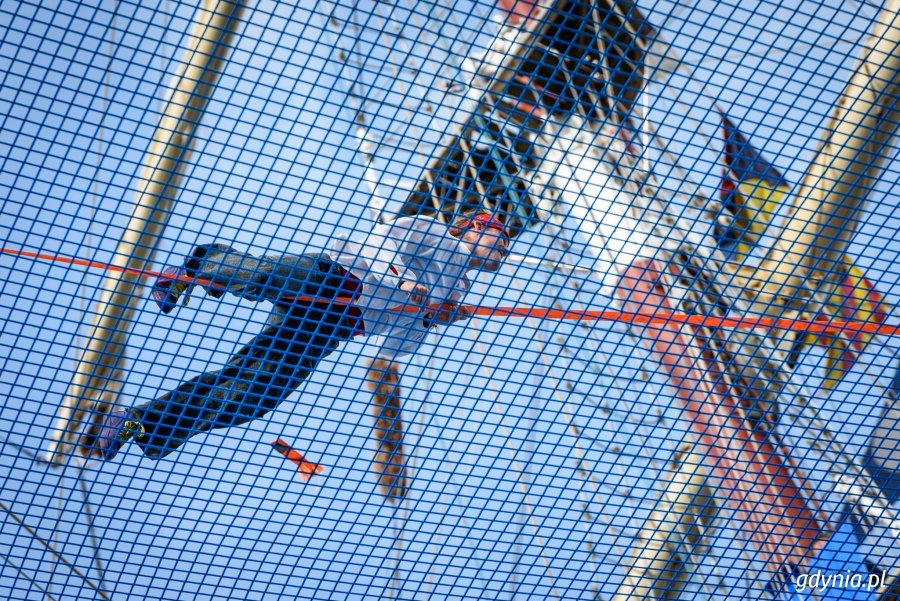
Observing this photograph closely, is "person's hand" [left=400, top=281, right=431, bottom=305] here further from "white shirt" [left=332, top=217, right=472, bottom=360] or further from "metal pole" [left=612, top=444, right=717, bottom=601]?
"metal pole" [left=612, top=444, right=717, bottom=601]

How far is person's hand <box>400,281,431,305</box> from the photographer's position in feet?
6.73

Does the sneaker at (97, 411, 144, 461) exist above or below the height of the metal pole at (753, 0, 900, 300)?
below

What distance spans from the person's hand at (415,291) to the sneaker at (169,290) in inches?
15.8

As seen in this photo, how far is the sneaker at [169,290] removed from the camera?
2014 mm

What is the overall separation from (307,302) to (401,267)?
0.20 meters

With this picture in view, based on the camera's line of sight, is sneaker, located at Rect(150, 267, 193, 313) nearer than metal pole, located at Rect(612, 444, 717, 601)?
Yes

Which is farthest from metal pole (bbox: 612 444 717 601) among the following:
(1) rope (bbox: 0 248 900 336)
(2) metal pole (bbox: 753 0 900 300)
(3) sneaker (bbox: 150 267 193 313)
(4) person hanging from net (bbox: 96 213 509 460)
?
(3) sneaker (bbox: 150 267 193 313)

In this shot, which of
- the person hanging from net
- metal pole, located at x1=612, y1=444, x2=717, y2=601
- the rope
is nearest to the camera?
the rope

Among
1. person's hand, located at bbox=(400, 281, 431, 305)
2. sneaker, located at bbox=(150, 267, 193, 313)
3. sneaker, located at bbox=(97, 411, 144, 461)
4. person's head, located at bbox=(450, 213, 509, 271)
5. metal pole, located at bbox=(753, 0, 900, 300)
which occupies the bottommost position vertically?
sneaker, located at bbox=(97, 411, 144, 461)

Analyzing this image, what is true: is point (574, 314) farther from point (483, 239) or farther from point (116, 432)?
point (116, 432)

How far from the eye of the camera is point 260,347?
2.12m

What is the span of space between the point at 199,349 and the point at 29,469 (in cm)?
38

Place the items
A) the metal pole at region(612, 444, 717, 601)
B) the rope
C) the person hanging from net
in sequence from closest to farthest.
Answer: the rope → the person hanging from net → the metal pole at region(612, 444, 717, 601)

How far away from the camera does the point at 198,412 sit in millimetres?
2156
